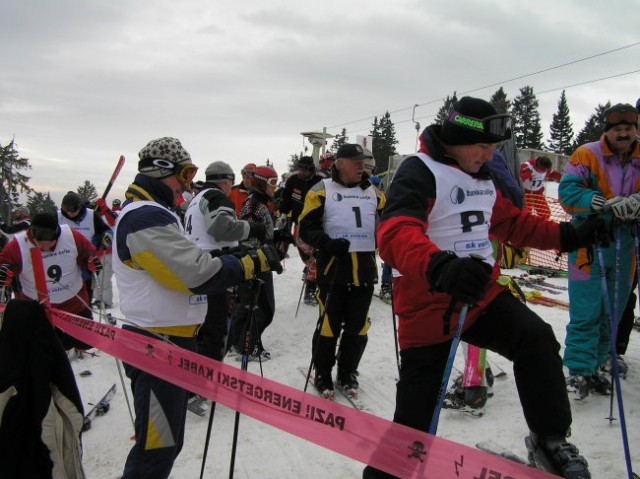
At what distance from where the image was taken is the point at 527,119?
6631 cm

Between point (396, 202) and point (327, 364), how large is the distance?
8.63 feet

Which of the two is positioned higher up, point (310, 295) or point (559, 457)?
point (559, 457)

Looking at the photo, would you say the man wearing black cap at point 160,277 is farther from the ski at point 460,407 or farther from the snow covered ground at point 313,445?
the ski at point 460,407

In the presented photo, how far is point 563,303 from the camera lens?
7.08 meters

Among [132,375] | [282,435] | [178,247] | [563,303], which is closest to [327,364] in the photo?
[282,435]

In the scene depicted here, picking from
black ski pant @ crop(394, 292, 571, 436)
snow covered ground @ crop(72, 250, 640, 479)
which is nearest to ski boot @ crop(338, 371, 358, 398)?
snow covered ground @ crop(72, 250, 640, 479)

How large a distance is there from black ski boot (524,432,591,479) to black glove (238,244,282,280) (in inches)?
62.6

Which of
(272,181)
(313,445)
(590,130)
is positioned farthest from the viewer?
(590,130)

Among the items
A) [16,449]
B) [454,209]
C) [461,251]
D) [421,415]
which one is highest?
[454,209]

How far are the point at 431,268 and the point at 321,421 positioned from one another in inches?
31.2

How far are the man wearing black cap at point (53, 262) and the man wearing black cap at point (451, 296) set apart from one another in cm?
369

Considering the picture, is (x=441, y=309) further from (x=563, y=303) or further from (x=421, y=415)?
(x=563, y=303)

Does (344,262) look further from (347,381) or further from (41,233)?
(41,233)

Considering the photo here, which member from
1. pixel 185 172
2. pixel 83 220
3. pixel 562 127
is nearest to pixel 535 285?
pixel 185 172
